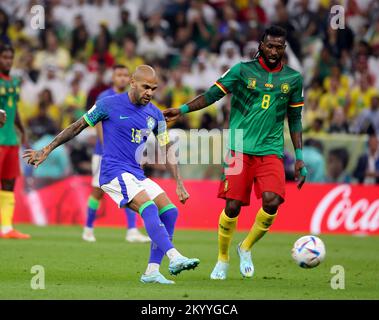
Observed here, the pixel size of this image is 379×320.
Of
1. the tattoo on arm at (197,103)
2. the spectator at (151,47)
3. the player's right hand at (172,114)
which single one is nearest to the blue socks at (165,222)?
the player's right hand at (172,114)

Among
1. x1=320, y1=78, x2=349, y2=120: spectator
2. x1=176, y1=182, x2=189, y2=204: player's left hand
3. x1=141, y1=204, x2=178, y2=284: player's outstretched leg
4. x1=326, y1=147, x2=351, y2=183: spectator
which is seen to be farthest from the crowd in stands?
x1=176, y1=182, x2=189, y2=204: player's left hand

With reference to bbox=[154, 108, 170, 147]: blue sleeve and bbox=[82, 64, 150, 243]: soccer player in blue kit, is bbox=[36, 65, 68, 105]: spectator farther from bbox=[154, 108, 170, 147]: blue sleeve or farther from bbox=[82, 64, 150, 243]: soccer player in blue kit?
bbox=[154, 108, 170, 147]: blue sleeve

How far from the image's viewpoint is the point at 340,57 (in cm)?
2444

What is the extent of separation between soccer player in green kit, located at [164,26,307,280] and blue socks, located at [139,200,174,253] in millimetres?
1284

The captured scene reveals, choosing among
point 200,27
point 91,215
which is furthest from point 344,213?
point 200,27

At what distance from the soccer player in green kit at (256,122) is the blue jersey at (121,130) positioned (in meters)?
0.57

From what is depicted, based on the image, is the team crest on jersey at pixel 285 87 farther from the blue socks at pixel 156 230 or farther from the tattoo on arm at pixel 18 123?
the tattoo on arm at pixel 18 123

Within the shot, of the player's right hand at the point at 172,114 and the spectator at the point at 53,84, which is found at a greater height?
the spectator at the point at 53,84

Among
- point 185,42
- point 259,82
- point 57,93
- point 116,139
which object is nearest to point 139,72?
point 116,139

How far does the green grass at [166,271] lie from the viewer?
964 cm

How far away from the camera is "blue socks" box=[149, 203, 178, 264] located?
1059 cm

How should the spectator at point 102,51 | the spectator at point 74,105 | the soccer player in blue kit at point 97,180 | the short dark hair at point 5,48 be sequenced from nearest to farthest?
the short dark hair at point 5,48
the soccer player in blue kit at point 97,180
the spectator at point 74,105
the spectator at point 102,51

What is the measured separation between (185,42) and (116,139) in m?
15.1
